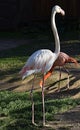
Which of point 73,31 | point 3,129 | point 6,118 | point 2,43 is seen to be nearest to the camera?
point 3,129

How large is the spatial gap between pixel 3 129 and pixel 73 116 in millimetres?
1162

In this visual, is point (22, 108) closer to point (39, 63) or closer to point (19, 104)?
point (19, 104)

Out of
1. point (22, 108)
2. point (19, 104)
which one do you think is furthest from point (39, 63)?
point (19, 104)

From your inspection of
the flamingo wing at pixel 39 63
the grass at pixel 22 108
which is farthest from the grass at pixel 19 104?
the flamingo wing at pixel 39 63

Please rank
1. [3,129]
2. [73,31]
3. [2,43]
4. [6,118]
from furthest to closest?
[73,31]
[2,43]
[6,118]
[3,129]

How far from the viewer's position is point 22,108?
7523mm

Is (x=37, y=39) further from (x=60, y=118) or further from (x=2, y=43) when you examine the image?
(x=60, y=118)

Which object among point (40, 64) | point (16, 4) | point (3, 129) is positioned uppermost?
point (16, 4)

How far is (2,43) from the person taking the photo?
48.8ft

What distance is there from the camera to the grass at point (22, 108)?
6.80 m

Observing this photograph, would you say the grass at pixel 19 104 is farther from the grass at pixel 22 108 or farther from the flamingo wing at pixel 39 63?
the flamingo wing at pixel 39 63

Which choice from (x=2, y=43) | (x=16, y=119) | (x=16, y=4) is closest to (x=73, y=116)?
(x=16, y=119)

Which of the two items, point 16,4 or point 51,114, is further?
point 16,4

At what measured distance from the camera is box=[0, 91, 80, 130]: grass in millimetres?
6798
